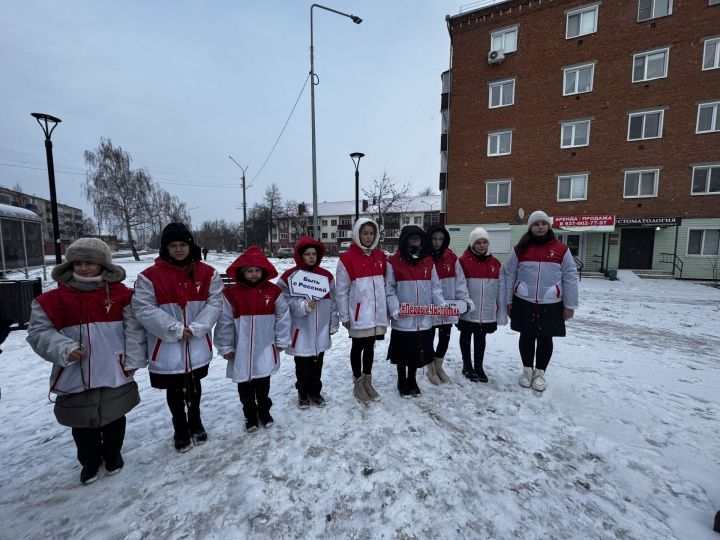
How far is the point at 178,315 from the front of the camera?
8.59ft

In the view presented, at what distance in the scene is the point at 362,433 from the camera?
3043mm

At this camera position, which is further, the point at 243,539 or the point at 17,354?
the point at 17,354

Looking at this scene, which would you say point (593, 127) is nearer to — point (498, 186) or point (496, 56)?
point (498, 186)

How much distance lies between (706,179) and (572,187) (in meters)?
5.70

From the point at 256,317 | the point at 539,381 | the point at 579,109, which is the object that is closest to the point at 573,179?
the point at 579,109

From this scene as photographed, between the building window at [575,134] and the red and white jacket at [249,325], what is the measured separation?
21.2 metres

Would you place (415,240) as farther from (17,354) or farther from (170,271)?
(17,354)

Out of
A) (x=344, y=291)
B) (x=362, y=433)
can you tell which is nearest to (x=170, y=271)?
(x=344, y=291)

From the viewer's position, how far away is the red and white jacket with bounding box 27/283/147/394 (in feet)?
7.07

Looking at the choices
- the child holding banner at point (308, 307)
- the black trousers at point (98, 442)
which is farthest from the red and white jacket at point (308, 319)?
the black trousers at point (98, 442)

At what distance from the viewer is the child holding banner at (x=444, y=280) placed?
3.87 metres

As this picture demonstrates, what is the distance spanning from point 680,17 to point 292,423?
25.6 meters

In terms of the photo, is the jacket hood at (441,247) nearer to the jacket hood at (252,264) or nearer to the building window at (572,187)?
the jacket hood at (252,264)

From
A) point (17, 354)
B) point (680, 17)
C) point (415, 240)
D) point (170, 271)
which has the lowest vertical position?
point (17, 354)
